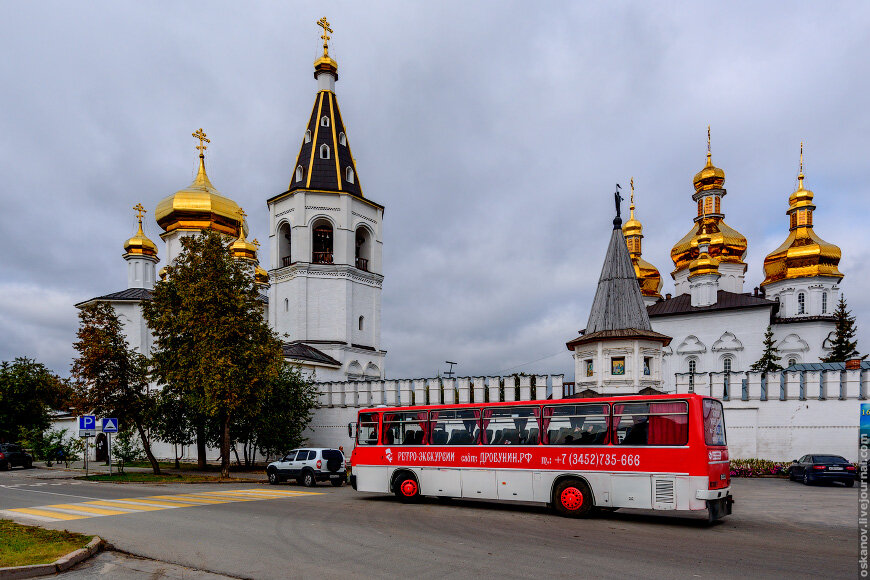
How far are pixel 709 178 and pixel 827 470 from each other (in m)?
42.4

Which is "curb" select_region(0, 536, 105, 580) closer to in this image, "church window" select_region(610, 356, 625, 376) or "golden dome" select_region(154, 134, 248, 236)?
"church window" select_region(610, 356, 625, 376)

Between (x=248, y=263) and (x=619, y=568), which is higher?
(x=248, y=263)

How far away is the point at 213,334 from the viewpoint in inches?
995

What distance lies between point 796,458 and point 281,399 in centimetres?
2256

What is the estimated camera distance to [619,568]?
8.77 m

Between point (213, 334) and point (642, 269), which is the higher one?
point (642, 269)

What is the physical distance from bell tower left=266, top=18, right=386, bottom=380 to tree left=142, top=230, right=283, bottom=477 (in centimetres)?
1046

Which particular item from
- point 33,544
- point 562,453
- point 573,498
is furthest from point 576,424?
point 33,544

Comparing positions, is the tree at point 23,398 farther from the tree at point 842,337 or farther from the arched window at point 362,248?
the tree at point 842,337

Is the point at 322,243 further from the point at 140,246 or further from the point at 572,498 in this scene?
the point at 572,498

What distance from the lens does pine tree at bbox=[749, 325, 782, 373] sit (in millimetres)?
44625

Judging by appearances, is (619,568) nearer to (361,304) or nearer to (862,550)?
(862,550)

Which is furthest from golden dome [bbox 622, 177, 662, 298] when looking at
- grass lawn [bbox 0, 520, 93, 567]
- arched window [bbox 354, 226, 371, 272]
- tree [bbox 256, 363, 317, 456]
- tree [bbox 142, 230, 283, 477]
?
grass lawn [bbox 0, 520, 93, 567]

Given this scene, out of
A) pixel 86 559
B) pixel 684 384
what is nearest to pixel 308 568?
pixel 86 559
